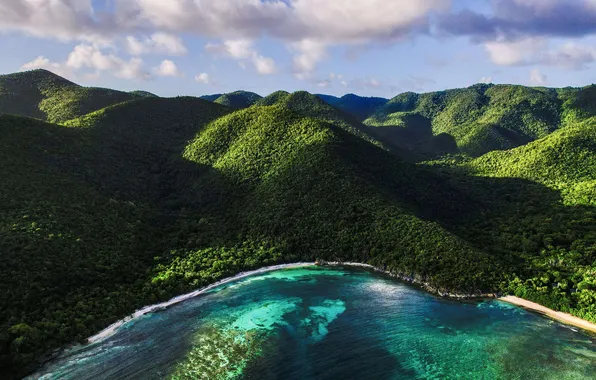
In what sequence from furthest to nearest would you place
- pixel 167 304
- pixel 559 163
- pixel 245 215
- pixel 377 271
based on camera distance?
pixel 559 163 → pixel 245 215 → pixel 377 271 → pixel 167 304

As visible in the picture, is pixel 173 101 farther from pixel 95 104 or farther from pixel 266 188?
pixel 266 188

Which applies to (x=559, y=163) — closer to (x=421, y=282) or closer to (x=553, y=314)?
(x=553, y=314)

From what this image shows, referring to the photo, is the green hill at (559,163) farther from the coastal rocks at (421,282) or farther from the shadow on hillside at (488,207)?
the coastal rocks at (421,282)

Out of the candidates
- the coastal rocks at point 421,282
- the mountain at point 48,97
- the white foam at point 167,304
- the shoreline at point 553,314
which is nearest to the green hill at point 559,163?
the shoreline at point 553,314

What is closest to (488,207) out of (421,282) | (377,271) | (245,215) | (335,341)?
(421,282)

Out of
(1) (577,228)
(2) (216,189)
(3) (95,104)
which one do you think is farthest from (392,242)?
(3) (95,104)

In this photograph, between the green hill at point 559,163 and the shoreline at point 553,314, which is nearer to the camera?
the shoreline at point 553,314

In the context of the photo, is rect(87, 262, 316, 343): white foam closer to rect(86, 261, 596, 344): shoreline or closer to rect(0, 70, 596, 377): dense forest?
rect(86, 261, 596, 344): shoreline
